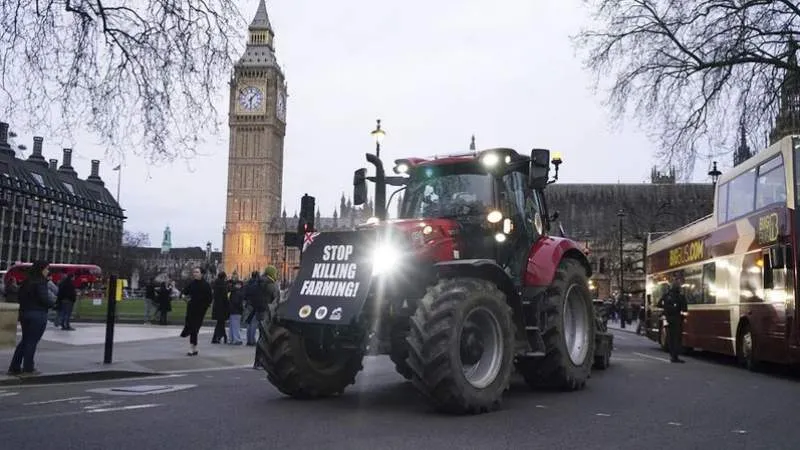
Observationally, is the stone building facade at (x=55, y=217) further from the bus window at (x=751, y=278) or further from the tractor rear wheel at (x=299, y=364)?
the tractor rear wheel at (x=299, y=364)

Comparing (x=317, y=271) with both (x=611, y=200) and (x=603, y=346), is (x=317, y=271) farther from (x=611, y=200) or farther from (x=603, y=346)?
(x=611, y=200)

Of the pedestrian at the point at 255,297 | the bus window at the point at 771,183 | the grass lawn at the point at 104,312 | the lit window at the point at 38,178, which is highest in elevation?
the lit window at the point at 38,178

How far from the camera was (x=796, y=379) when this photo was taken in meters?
12.6

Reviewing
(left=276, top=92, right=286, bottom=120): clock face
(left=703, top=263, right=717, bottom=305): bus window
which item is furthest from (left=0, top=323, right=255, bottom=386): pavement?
(left=276, top=92, right=286, bottom=120): clock face

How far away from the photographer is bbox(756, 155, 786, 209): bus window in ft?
41.3

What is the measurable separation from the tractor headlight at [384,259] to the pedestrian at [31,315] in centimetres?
602

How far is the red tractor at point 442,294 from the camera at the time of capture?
7211mm

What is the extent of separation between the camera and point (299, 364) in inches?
316

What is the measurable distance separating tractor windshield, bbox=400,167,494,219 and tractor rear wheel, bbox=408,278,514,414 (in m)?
1.28

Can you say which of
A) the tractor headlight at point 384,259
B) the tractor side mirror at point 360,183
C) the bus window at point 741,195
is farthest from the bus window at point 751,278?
the tractor headlight at point 384,259

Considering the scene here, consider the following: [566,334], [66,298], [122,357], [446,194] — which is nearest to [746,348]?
[566,334]

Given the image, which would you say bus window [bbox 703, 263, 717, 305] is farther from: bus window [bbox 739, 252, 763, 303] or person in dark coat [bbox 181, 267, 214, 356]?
person in dark coat [bbox 181, 267, 214, 356]

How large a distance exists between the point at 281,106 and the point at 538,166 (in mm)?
144075

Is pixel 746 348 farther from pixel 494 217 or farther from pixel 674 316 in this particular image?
pixel 494 217
